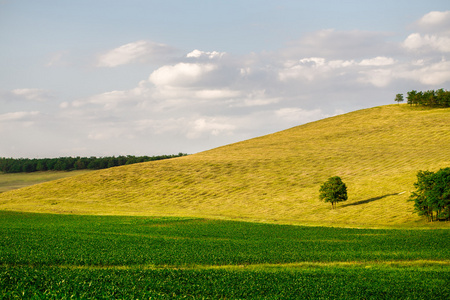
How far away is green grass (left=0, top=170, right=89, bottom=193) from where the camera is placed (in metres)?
164

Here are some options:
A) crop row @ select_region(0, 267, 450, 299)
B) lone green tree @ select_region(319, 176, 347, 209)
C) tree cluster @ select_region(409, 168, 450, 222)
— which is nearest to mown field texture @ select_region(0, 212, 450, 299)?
crop row @ select_region(0, 267, 450, 299)

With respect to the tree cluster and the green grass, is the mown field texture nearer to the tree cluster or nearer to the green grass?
the tree cluster

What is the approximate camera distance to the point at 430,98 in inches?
6073

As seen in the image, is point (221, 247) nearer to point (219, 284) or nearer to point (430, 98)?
point (219, 284)

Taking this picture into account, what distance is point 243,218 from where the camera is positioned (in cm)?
6869

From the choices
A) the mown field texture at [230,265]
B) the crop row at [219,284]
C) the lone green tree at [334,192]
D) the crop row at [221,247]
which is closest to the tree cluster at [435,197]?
the mown field texture at [230,265]

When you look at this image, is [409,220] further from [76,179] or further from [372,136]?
[76,179]

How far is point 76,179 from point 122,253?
81.7 meters

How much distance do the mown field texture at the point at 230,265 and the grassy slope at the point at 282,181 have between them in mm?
18343

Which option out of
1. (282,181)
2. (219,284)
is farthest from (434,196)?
(219,284)

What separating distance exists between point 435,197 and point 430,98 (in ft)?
369

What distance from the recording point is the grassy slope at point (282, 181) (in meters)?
70.4

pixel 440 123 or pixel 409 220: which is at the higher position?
pixel 440 123

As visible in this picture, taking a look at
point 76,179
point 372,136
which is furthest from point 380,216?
point 76,179
